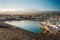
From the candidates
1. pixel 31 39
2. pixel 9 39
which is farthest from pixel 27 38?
pixel 9 39

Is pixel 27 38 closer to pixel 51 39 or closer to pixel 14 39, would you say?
pixel 14 39

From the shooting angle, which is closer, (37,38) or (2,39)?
(2,39)

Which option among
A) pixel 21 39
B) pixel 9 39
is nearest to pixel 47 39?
pixel 21 39

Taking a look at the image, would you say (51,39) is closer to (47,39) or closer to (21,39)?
(47,39)

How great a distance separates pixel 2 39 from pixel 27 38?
0.90 metres

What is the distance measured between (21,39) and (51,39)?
3.60 feet

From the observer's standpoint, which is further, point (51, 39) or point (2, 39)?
point (51, 39)

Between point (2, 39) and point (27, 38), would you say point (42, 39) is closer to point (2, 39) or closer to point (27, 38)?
point (27, 38)

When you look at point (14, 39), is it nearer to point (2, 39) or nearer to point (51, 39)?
Answer: point (2, 39)

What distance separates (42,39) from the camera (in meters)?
5.63

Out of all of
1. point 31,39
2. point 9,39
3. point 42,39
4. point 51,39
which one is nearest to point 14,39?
point 9,39

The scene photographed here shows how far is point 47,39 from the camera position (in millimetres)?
5680

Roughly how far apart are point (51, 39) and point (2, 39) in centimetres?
175

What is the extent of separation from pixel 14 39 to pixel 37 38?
0.86 m
